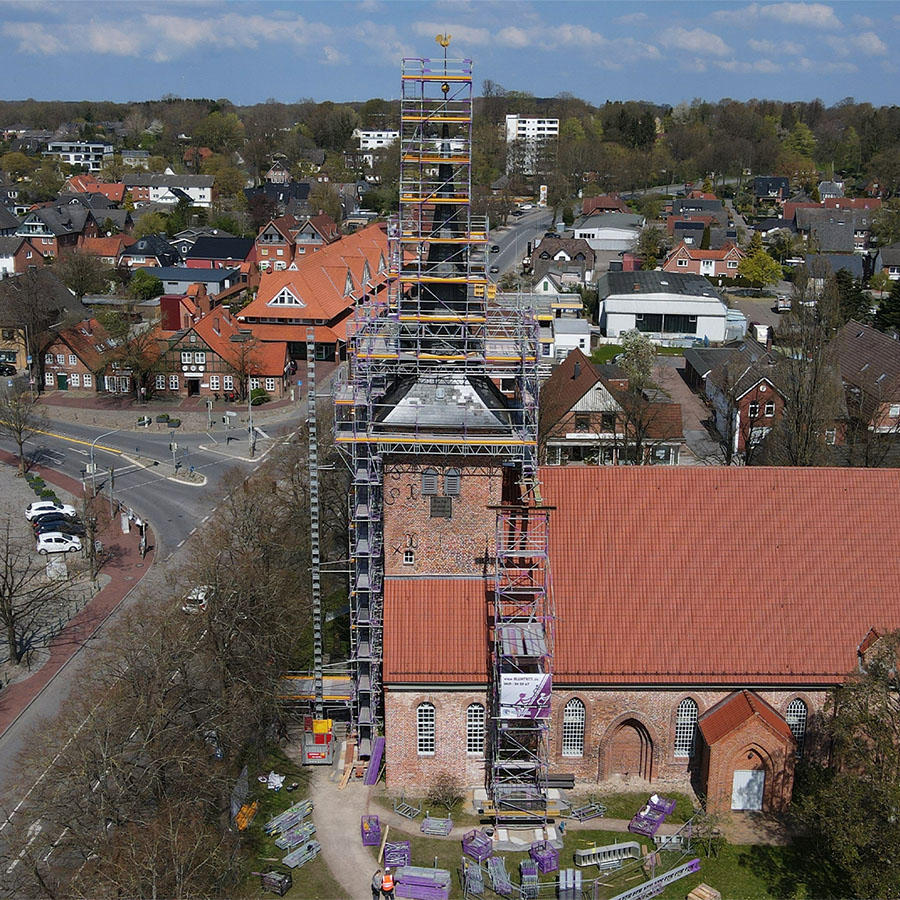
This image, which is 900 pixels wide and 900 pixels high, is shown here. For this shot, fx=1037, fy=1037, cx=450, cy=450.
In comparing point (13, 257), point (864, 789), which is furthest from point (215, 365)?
point (864, 789)

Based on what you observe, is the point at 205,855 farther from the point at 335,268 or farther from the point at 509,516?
the point at 335,268

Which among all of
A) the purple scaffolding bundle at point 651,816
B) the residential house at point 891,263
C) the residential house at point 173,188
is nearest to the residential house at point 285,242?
the residential house at point 173,188

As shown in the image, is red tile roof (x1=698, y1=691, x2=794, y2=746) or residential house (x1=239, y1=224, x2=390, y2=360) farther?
residential house (x1=239, y1=224, x2=390, y2=360)

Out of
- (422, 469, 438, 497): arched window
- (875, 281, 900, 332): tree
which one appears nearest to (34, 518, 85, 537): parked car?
(422, 469, 438, 497): arched window

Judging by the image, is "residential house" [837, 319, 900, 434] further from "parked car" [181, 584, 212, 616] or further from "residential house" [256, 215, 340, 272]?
"residential house" [256, 215, 340, 272]

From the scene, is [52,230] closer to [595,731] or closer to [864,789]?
[595,731]

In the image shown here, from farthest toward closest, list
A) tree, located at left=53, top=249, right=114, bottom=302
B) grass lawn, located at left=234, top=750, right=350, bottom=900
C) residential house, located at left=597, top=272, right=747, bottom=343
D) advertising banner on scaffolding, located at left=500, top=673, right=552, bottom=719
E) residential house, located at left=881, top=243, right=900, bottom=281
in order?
residential house, located at left=881, top=243, right=900, bottom=281 → tree, located at left=53, top=249, right=114, bottom=302 → residential house, located at left=597, top=272, right=747, bottom=343 → advertising banner on scaffolding, located at left=500, top=673, right=552, bottom=719 → grass lawn, located at left=234, top=750, right=350, bottom=900

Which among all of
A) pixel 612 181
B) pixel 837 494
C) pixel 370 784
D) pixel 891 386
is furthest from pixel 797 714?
pixel 612 181
